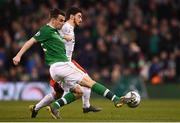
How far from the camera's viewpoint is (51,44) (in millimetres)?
14656

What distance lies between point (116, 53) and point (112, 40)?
2.15ft

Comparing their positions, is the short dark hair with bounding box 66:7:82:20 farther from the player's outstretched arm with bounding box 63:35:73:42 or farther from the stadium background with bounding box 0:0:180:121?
the stadium background with bounding box 0:0:180:121

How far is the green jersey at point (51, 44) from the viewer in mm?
14609

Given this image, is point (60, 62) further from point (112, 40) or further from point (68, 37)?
point (112, 40)

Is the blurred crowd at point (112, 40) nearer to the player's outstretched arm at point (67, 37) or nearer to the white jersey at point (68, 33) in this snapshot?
the white jersey at point (68, 33)

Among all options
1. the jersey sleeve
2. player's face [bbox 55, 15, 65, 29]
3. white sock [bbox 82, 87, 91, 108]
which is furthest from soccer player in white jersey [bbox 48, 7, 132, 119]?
white sock [bbox 82, 87, 91, 108]

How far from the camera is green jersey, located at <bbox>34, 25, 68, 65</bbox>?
47.9ft

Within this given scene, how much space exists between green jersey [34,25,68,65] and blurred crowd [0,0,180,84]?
424 inches

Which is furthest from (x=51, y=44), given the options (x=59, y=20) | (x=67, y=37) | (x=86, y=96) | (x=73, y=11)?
(x=86, y=96)

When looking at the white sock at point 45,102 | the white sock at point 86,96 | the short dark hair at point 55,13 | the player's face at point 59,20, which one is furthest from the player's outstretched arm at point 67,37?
the white sock at point 86,96

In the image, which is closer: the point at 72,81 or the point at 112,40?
the point at 72,81

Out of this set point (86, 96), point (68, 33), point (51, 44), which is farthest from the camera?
point (86, 96)

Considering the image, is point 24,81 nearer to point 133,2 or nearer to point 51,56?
point 133,2

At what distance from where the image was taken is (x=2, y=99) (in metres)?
25.6
